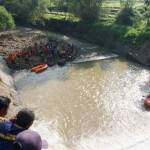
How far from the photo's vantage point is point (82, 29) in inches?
1825

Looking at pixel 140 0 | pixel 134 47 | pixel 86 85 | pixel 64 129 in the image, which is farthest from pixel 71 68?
pixel 140 0

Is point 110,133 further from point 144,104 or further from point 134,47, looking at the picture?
point 134,47

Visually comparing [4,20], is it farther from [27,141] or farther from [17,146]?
[27,141]

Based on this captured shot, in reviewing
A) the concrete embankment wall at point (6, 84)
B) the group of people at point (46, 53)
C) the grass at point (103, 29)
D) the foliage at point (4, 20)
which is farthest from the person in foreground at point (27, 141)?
the foliage at point (4, 20)

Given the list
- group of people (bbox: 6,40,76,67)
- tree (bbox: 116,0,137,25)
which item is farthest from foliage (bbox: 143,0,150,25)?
group of people (bbox: 6,40,76,67)

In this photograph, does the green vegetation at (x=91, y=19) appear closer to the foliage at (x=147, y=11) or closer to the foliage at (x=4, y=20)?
the foliage at (x=147, y=11)

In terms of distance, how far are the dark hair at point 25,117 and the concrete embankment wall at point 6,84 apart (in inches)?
585

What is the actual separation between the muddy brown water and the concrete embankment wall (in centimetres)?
70

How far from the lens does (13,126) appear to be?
6.74m

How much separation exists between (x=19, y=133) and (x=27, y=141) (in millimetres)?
328

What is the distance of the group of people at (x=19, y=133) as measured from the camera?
617cm

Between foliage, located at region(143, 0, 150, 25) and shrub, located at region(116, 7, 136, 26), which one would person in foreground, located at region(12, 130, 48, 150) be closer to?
foliage, located at region(143, 0, 150, 25)

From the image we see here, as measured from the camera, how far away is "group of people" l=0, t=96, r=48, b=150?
243 inches

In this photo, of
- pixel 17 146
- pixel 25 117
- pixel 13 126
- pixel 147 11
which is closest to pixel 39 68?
pixel 147 11
